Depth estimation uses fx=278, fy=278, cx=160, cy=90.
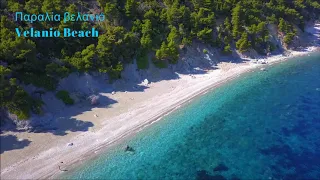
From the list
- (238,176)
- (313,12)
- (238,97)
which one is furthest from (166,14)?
(313,12)

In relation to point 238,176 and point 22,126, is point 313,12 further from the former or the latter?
point 22,126

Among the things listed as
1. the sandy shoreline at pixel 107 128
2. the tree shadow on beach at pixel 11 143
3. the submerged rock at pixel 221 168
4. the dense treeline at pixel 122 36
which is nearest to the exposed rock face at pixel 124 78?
the dense treeline at pixel 122 36

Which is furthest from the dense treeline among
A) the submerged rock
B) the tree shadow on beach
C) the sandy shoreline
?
the submerged rock

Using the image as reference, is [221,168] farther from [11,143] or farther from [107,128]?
[11,143]

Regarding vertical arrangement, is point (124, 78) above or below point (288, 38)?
below

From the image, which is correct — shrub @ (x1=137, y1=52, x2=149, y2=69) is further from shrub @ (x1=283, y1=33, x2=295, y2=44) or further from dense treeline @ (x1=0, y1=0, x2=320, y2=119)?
shrub @ (x1=283, y1=33, x2=295, y2=44)

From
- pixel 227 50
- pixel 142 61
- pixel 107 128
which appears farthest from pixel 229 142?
pixel 227 50

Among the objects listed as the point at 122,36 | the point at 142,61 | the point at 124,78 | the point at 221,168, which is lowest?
the point at 221,168
